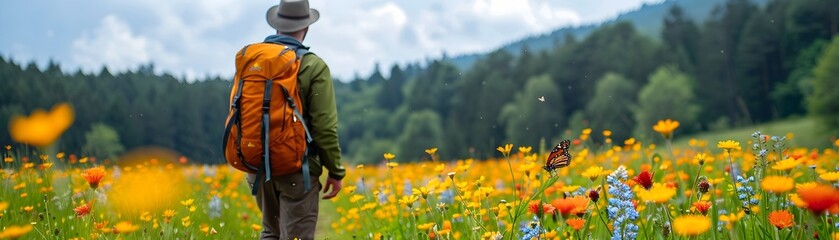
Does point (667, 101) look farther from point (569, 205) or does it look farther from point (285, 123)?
point (569, 205)

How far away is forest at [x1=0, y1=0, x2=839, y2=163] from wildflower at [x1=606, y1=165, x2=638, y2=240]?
42071mm

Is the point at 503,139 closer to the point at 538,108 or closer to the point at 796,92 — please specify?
the point at 538,108

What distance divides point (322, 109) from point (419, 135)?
65.9 meters

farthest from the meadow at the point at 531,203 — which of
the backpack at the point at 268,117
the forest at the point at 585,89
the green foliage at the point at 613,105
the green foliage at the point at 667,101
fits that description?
the green foliage at the point at 613,105

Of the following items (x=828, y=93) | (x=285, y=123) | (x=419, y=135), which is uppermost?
(x=285, y=123)

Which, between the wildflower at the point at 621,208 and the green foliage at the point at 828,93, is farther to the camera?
the green foliage at the point at 828,93

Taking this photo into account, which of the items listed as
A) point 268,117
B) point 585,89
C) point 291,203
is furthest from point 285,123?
point 585,89

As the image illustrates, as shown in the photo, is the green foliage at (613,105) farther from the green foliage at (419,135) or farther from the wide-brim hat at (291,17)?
the wide-brim hat at (291,17)

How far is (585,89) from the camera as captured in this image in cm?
5728

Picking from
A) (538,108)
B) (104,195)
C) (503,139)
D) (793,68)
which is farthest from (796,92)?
(104,195)

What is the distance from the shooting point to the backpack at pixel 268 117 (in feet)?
10.7

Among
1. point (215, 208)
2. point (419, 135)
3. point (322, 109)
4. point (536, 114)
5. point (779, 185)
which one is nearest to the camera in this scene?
point (779, 185)

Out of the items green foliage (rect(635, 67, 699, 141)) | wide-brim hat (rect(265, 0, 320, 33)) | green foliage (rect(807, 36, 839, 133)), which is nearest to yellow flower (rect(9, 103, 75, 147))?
wide-brim hat (rect(265, 0, 320, 33))

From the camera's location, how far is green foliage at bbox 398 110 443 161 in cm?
6731
